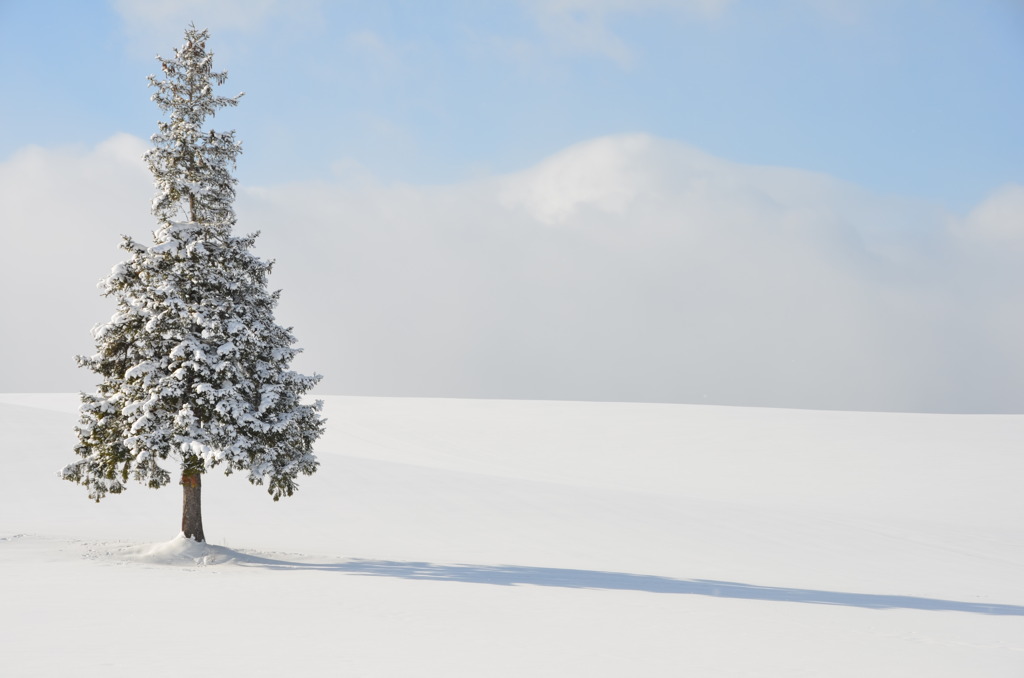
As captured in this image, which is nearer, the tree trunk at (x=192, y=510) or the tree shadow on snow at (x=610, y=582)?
the tree shadow on snow at (x=610, y=582)

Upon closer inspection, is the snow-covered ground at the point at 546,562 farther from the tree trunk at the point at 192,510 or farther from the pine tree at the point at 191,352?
the pine tree at the point at 191,352

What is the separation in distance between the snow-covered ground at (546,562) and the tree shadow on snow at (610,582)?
0.38ft

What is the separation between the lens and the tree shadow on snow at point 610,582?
16.8 metres

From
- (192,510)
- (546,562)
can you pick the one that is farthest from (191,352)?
(546,562)

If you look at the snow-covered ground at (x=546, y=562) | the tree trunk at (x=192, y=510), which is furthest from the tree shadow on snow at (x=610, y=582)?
the tree trunk at (x=192, y=510)

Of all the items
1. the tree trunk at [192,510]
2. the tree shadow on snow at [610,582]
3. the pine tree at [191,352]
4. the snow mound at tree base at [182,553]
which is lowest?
the tree shadow on snow at [610,582]

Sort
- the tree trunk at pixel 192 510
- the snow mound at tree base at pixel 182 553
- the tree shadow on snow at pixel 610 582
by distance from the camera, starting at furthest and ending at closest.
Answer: the tree trunk at pixel 192 510 → the snow mound at tree base at pixel 182 553 → the tree shadow on snow at pixel 610 582

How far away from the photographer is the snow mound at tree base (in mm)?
18172

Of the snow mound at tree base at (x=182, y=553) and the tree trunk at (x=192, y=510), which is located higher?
the tree trunk at (x=192, y=510)

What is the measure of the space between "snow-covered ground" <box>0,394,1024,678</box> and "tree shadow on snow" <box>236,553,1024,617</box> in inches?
4.6

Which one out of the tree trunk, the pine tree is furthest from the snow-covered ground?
the pine tree

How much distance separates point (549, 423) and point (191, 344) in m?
35.7

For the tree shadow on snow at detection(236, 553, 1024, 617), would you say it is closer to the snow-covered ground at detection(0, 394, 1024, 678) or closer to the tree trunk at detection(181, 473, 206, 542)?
the snow-covered ground at detection(0, 394, 1024, 678)

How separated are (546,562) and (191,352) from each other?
31.5 ft
